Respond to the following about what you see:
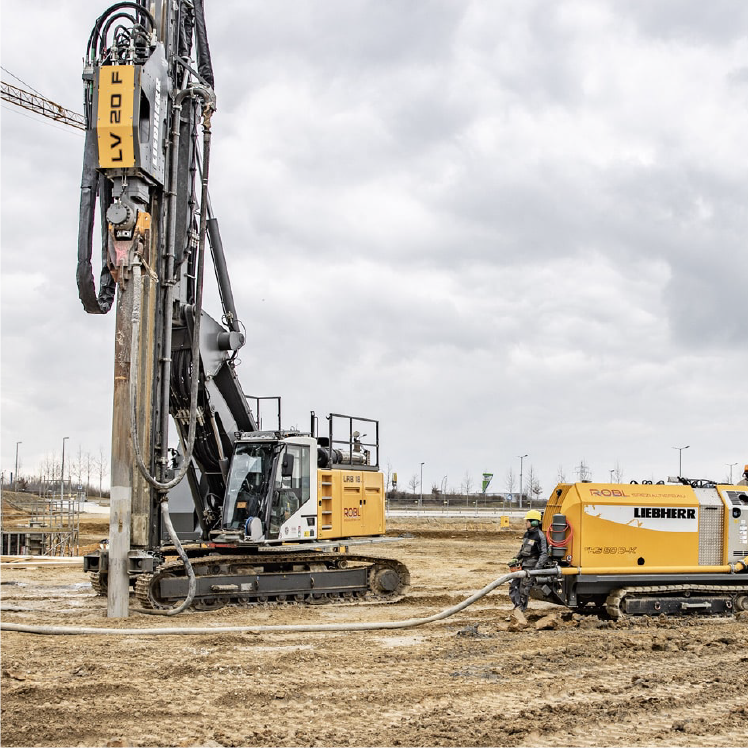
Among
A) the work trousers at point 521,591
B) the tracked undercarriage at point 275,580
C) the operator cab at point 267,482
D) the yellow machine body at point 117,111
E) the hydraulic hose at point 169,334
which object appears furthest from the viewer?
the operator cab at point 267,482

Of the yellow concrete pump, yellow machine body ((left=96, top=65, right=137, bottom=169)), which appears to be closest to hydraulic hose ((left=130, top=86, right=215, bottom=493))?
yellow machine body ((left=96, top=65, right=137, bottom=169))

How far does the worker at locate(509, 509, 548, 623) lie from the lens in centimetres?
1270

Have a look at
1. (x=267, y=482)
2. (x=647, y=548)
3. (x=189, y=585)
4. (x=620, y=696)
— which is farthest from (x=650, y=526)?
(x=189, y=585)

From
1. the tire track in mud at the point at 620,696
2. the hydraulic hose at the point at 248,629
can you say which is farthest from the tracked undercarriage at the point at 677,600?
the tire track in mud at the point at 620,696

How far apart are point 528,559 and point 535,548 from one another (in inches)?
8.4

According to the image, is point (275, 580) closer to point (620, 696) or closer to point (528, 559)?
point (528, 559)

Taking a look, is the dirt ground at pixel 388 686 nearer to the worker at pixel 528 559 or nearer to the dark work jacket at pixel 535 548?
the worker at pixel 528 559

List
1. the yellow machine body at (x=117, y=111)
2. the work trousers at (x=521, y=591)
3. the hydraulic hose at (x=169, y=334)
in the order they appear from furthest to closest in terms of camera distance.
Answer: the yellow machine body at (x=117, y=111), the hydraulic hose at (x=169, y=334), the work trousers at (x=521, y=591)

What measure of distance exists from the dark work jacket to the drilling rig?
4605 mm

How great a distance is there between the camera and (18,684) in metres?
8.51

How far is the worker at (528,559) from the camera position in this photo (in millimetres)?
12695

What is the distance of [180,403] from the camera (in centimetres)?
1517

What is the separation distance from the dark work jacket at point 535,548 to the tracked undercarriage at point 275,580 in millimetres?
4806

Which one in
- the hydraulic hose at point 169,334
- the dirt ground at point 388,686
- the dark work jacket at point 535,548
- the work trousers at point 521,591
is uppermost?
the hydraulic hose at point 169,334
